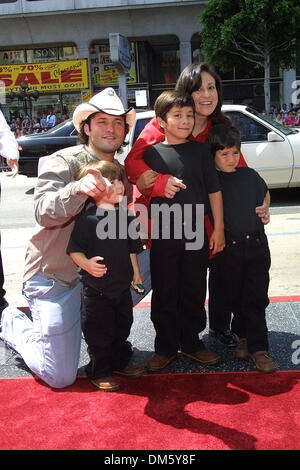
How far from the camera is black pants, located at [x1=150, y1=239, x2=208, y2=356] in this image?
114 inches

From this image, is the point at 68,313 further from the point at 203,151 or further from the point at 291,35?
the point at 291,35

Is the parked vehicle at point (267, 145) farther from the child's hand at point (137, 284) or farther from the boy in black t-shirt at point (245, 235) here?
the child's hand at point (137, 284)

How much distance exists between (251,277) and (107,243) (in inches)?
36.2

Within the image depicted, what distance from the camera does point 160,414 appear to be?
2.48m

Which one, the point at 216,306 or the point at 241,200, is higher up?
the point at 241,200

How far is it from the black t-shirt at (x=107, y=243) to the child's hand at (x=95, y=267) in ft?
0.23

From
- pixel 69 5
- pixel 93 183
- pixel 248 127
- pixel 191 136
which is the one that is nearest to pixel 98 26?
pixel 69 5

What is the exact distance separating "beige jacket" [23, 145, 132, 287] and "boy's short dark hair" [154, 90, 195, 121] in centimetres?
45

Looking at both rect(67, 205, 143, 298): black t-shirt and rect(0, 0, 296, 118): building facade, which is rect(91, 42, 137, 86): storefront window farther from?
rect(67, 205, 143, 298): black t-shirt

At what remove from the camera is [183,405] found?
8.39ft

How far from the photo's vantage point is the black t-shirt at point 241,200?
292cm

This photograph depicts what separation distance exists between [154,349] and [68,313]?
73 centimetres

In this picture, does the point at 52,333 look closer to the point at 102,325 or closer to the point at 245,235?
the point at 102,325
